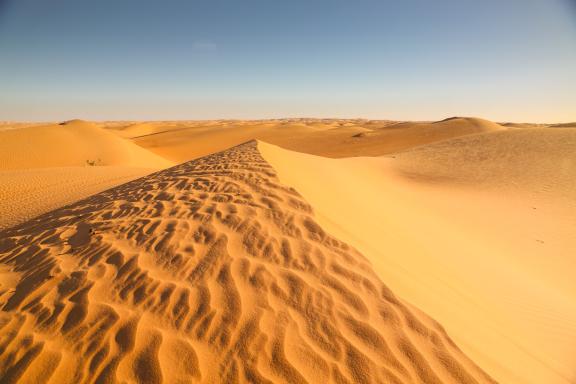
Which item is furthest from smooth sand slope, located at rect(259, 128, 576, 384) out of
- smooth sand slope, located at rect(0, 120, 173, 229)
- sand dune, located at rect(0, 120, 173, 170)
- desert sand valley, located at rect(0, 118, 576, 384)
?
sand dune, located at rect(0, 120, 173, 170)

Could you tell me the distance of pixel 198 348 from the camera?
2.39 metres

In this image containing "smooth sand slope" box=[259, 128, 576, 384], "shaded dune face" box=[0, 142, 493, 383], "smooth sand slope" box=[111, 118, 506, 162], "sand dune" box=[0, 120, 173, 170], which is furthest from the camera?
"smooth sand slope" box=[111, 118, 506, 162]

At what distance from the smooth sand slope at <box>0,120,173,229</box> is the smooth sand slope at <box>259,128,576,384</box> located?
699cm

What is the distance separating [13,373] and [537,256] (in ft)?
28.2

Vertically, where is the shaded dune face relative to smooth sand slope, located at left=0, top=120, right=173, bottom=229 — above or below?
above

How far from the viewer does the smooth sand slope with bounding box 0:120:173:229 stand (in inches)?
359

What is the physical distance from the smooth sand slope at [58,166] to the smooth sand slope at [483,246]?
275 inches

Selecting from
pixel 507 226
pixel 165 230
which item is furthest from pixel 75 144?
pixel 507 226

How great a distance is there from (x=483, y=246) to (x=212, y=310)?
6236mm

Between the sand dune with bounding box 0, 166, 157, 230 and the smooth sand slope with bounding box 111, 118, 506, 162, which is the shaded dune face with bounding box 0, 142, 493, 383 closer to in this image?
the sand dune with bounding box 0, 166, 157, 230

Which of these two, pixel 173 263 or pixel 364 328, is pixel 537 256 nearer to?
pixel 364 328

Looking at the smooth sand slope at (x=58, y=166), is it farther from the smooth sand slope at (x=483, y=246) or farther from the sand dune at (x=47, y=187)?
the smooth sand slope at (x=483, y=246)

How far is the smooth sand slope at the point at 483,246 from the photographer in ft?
9.65

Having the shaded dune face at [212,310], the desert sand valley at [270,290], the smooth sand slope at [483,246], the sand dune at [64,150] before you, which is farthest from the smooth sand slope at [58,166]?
the smooth sand slope at [483,246]
